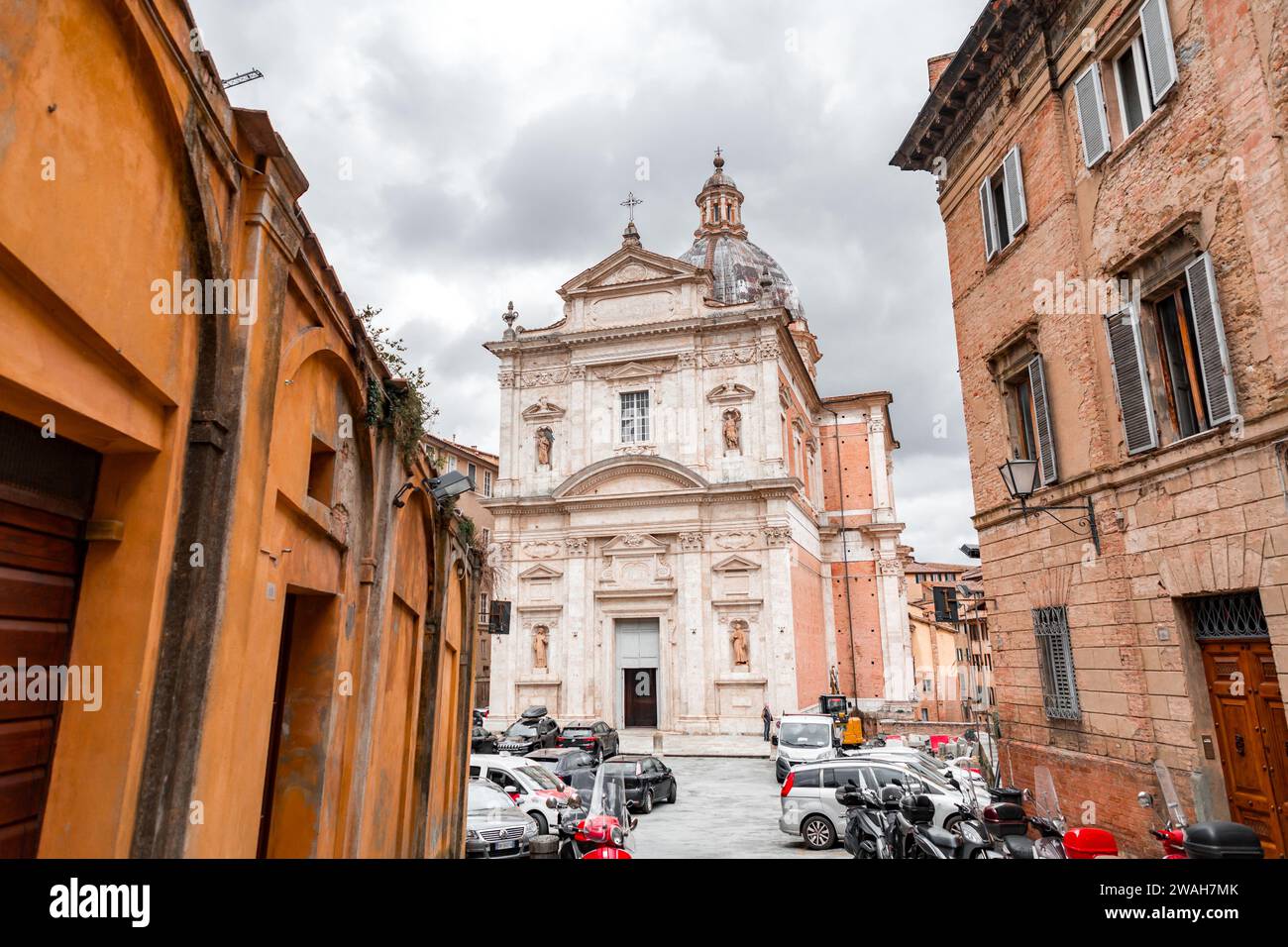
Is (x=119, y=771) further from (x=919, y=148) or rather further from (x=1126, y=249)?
(x=919, y=148)

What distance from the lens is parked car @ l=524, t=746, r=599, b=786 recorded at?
17750mm

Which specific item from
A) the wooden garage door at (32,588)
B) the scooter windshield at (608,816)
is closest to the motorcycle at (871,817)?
the scooter windshield at (608,816)

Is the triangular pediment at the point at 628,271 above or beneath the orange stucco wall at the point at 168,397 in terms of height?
above

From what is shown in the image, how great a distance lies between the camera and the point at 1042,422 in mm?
11742

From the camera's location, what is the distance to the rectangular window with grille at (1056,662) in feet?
36.6

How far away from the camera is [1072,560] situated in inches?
434

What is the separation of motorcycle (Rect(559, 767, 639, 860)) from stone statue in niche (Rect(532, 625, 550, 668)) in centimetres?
2325

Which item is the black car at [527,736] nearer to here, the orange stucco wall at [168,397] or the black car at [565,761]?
the black car at [565,761]

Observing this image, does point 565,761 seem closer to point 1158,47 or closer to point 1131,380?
point 1131,380

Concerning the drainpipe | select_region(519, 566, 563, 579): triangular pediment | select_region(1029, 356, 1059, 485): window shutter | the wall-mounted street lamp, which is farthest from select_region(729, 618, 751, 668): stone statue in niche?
the wall-mounted street lamp

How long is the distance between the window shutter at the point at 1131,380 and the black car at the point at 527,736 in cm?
1802

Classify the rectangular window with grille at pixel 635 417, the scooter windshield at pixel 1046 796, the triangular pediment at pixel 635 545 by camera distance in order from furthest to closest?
1. the rectangular window with grille at pixel 635 417
2. the triangular pediment at pixel 635 545
3. the scooter windshield at pixel 1046 796

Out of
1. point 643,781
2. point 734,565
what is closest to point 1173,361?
point 643,781

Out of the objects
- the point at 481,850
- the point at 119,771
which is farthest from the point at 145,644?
the point at 481,850
